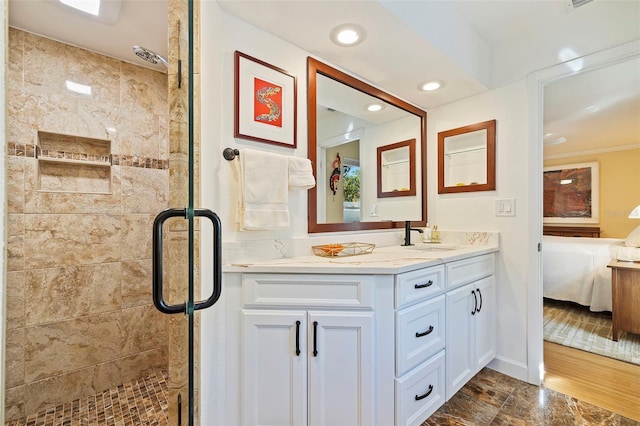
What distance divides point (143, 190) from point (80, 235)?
45 cm

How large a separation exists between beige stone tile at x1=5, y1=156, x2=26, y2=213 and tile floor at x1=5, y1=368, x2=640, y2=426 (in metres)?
1.18

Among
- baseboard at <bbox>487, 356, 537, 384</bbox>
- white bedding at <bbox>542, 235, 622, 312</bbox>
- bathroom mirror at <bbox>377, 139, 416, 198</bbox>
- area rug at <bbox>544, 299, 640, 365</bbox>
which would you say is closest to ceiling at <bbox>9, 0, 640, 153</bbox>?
bathroom mirror at <bbox>377, 139, 416, 198</bbox>

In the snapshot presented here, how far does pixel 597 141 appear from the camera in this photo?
175 inches

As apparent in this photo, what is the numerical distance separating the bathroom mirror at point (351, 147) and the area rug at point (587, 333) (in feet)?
5.69

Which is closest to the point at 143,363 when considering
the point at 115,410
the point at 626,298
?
the point at 115,410

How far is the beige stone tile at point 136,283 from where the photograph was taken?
6.27ft

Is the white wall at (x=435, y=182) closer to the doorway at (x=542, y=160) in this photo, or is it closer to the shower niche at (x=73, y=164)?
the doorway at (x=542, y=160)

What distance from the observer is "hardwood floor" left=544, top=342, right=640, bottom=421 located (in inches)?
65.6

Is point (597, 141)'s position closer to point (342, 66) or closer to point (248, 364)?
point (342, 66)

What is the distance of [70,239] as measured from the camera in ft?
5.65

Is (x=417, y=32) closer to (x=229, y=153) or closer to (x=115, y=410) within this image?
(x=229, y=153)

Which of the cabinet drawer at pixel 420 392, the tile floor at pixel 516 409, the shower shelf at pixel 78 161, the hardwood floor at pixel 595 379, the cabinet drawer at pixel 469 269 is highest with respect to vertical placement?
the shower shelf at pixel 78 161

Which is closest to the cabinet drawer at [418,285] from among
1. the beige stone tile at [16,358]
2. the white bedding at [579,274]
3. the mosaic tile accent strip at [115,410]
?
the mosaic tile accent strip at [115,410]

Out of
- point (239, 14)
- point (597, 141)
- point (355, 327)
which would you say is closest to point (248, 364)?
point (355, 327)
